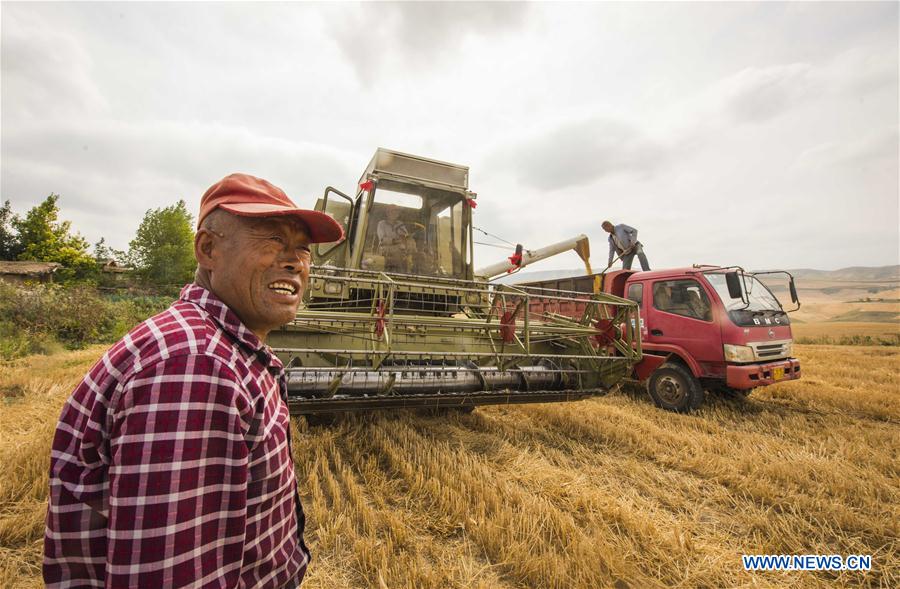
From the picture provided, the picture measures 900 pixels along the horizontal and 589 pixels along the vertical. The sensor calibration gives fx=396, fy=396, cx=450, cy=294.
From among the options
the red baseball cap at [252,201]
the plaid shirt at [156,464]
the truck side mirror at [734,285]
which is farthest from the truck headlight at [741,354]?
the plaid shirt at [156,464]

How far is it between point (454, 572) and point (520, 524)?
49 centimetres

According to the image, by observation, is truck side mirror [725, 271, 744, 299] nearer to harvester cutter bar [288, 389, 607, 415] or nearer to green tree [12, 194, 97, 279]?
harvester cutter bar [288, 389, 607, 415]

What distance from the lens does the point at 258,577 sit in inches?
35.9

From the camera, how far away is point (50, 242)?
85.8ft

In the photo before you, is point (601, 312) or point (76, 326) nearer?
point (601, 312)

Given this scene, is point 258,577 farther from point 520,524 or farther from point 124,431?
point 520,524

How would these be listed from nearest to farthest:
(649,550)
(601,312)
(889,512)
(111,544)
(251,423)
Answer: (111,544) < (251,423) < (649,550) < (889,512) < (601,312)

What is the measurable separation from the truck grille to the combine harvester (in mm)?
1207

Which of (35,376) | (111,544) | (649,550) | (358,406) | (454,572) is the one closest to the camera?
(111,544)

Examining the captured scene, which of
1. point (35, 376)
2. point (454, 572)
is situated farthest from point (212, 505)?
point (35, 376)

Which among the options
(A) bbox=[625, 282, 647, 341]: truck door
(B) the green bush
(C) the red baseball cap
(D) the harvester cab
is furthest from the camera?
(B) the green bush

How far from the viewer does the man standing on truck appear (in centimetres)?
802

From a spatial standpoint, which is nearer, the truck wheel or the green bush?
the truck wheel

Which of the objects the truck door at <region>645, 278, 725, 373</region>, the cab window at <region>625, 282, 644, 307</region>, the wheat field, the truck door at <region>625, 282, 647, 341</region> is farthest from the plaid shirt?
the cab window at <region>625, 282, 644, 307</region>
